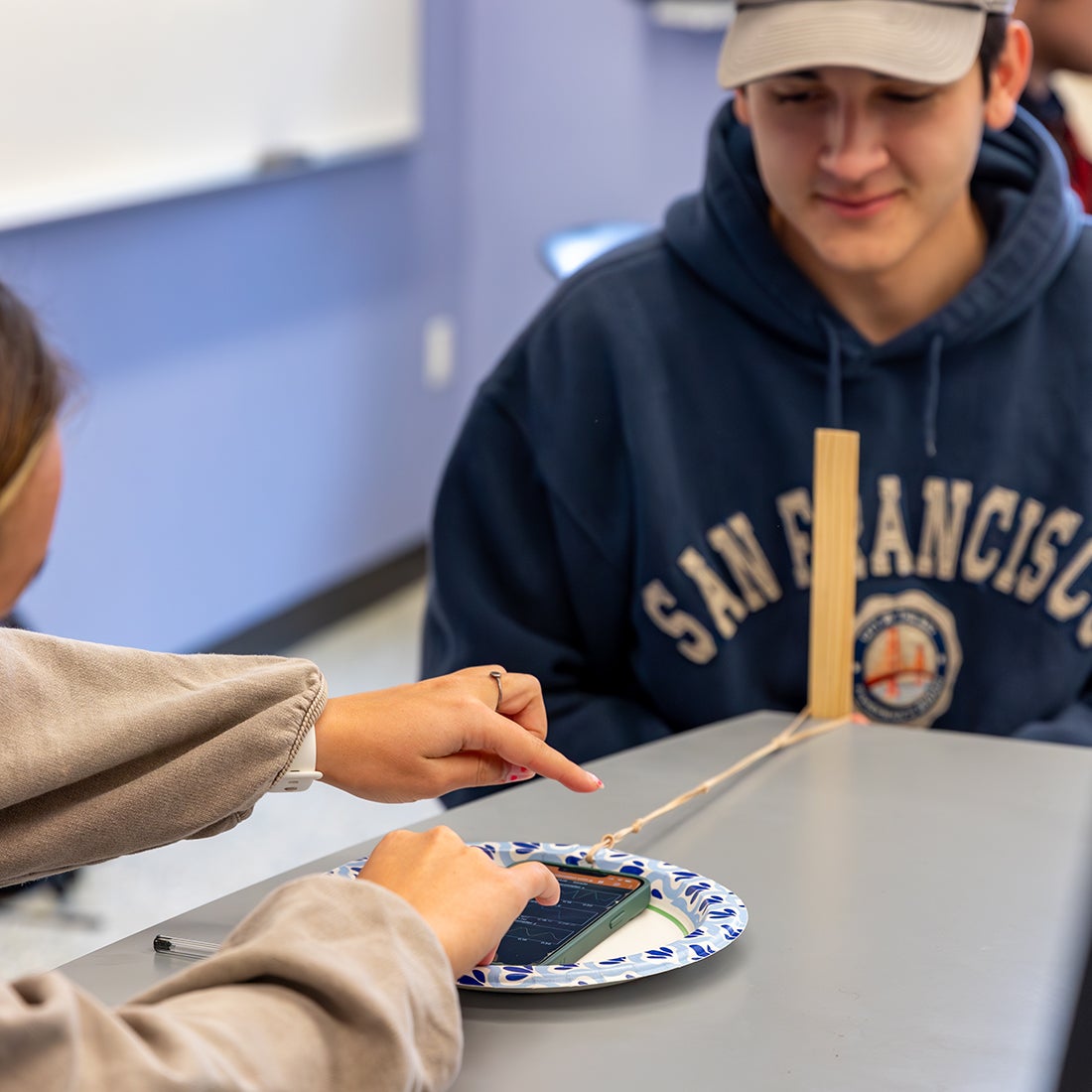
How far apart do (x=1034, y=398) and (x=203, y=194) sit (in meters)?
1.79

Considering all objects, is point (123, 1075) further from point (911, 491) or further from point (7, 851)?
point (911, 491)

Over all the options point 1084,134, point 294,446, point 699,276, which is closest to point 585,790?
point 699,276

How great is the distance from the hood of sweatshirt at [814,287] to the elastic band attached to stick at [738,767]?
316 millimetres

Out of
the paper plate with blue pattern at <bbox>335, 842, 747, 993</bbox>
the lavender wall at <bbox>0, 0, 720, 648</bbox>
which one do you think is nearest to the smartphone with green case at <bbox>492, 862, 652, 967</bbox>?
the paper plate with blue pattern at <bbox>335, 842, 747, 993</bbox>

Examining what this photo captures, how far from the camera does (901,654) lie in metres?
1.38

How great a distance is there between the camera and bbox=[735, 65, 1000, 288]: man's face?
1.32 metres

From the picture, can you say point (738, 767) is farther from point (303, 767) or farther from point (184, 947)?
point (184, 947)

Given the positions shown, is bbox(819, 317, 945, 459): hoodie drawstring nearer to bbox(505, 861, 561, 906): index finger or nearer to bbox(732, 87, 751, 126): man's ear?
bbox(732, 87, 751, 126): man's ear

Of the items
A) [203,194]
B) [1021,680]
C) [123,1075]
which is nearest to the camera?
[123,1075]

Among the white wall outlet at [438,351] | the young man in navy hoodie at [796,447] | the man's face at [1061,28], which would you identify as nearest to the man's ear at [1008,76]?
the young man in navy hoodie at [796,447]

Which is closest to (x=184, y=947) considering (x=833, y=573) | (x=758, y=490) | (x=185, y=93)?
(x=833, y=573)

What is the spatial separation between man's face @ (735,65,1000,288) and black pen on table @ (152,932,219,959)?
2.65ft

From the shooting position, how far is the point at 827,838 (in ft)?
3.18

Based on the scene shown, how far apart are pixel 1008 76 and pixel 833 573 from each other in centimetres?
48
